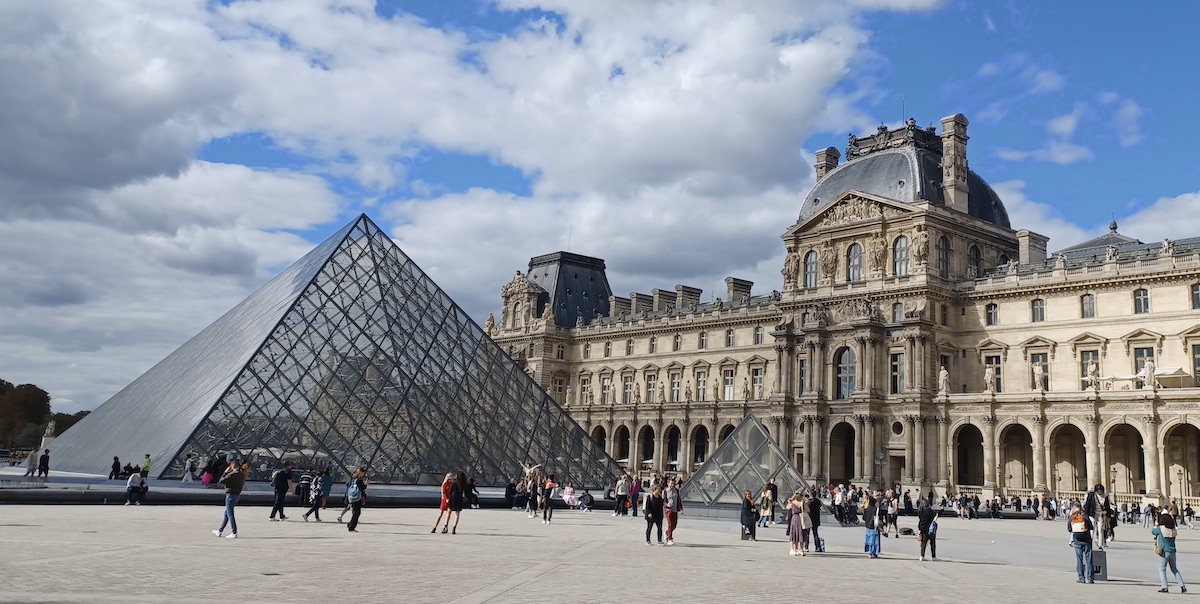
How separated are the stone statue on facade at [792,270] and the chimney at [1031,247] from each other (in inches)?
408

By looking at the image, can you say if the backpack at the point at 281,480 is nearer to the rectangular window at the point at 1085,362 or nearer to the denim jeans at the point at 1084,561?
the denim jeans at the point at 1084,561

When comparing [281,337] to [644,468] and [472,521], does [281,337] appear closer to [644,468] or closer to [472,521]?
[472,521]

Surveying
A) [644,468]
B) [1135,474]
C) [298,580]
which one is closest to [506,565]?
[298,580]

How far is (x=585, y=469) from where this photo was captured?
109 ft

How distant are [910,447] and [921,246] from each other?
8857 millimetres

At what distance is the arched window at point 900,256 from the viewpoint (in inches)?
1827

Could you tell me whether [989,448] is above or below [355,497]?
above

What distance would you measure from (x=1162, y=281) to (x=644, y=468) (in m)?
30.4

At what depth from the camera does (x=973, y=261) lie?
4769cm

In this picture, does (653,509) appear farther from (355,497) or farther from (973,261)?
(973,261)

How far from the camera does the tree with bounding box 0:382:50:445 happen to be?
8106 cm

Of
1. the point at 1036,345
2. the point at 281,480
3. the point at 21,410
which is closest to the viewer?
the point at 281,480

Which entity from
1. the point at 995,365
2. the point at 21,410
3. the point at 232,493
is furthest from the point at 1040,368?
the point at 21,410

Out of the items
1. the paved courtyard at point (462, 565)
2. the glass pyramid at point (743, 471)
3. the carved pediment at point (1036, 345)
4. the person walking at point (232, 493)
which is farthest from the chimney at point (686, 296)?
the person walking at point (232, 493)
